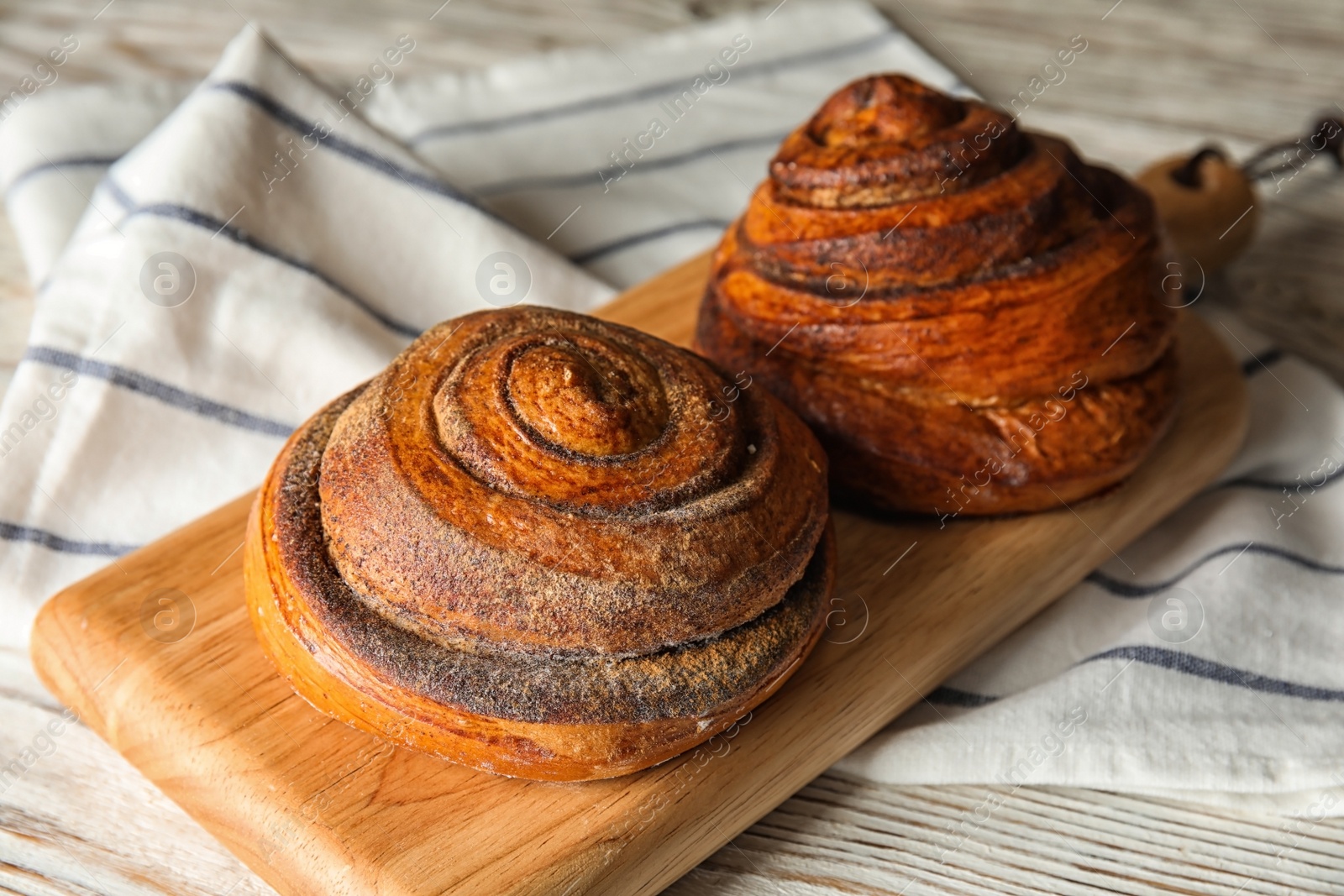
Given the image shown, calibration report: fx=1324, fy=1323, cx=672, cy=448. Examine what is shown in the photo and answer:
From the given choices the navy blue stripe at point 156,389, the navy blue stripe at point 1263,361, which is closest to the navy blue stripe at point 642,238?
the navy blue stripe at point 156,389

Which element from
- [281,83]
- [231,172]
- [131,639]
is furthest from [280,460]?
[281,83]

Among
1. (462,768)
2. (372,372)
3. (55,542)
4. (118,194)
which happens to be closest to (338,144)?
(118,194)

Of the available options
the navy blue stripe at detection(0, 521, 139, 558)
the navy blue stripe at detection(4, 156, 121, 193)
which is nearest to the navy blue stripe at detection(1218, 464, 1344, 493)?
the navy blue stripe at detection(0, 521, 139, 558)

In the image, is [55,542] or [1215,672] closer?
[1215,672]

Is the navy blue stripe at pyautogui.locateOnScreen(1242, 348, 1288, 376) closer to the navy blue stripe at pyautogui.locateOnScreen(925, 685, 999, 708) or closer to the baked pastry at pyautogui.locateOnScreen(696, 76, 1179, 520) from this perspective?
the baked pastry at pyautogui.locateOnScreen(696, 76, 1179, 520)

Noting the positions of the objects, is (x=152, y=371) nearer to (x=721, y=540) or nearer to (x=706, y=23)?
(x=721, y=540)

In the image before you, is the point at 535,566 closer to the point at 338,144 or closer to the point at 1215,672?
the point at 1215,672
